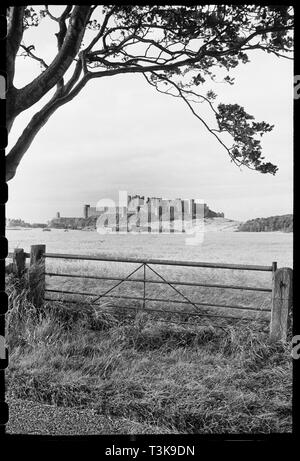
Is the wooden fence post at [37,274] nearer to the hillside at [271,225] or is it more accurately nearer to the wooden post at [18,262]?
the wooden post at [18,262]

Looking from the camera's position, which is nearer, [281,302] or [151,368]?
[151,368]

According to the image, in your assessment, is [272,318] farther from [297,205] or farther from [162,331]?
[297,205]

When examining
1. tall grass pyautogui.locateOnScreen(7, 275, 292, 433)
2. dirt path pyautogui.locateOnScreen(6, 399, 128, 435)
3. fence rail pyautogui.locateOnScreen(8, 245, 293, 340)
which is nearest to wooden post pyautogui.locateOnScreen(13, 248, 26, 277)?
fence rail pyautogui.locateOnScreen(8, 245, 293, 340)

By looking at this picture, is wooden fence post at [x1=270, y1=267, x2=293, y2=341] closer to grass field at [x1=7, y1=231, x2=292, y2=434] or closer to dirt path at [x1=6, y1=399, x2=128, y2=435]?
grass field at [x1=7, y1=231, x2=292, y2=434]

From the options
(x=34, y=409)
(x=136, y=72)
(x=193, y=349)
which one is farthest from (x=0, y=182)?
(x=193, y=349)

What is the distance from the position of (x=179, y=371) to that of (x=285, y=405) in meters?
1.20

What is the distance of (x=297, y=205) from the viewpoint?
1.69 meters

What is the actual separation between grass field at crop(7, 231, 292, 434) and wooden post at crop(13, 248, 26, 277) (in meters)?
0.21

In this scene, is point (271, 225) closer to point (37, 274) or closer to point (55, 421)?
point (55, 421)

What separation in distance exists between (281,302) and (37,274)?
3.99 m

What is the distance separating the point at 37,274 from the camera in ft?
23.2

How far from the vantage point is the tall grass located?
3.67 m

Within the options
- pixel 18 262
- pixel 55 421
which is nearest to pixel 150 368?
pixel 55 421

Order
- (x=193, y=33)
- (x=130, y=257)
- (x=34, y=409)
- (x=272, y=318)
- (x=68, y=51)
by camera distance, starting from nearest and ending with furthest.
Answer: (x=34, y=409), (x=68, y=51), (x=193, y=33), (x=272, y=318), (x=130, y=257)
